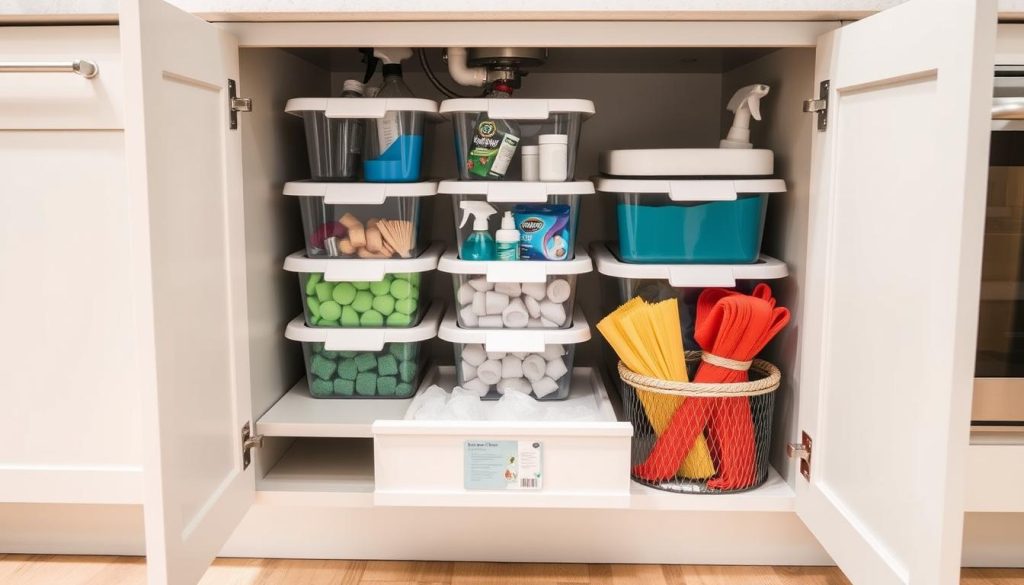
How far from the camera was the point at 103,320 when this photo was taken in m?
1.16

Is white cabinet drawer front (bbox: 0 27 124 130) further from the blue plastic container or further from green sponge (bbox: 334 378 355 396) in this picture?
the blue plastic container

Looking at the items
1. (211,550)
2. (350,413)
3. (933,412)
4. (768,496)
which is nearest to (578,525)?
(768,496)

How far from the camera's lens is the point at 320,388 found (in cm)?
143

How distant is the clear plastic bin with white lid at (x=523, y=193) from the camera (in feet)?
4.25

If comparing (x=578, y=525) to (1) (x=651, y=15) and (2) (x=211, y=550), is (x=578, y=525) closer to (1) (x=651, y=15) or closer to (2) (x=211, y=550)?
(2) (x=211, y=550)

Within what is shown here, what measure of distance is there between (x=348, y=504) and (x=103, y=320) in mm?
433

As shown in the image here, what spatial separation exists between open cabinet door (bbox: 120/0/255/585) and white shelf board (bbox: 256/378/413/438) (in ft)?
0.27

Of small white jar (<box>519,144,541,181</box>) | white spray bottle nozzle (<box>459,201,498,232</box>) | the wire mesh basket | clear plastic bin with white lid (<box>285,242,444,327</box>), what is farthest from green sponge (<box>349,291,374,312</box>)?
the wire mesh basket

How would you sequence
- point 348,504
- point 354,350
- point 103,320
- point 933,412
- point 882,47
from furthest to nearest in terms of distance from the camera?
point 354,350 → point 348,504 → point 103,320 → point 882,47 → point 933,412

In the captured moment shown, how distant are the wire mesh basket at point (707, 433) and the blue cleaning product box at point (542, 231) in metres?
0.21

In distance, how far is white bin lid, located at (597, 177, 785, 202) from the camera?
128 centimetres

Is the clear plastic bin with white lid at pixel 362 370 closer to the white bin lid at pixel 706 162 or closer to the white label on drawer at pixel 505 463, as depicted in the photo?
the white label on drawer at pixel 505 463

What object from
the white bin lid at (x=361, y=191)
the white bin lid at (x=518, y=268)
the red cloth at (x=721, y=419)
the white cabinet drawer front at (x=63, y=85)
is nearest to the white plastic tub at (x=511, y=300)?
the white bin lid at (x=518, y=268)

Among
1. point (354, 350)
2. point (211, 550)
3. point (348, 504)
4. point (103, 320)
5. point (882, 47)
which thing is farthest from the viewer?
point (354, 350)
